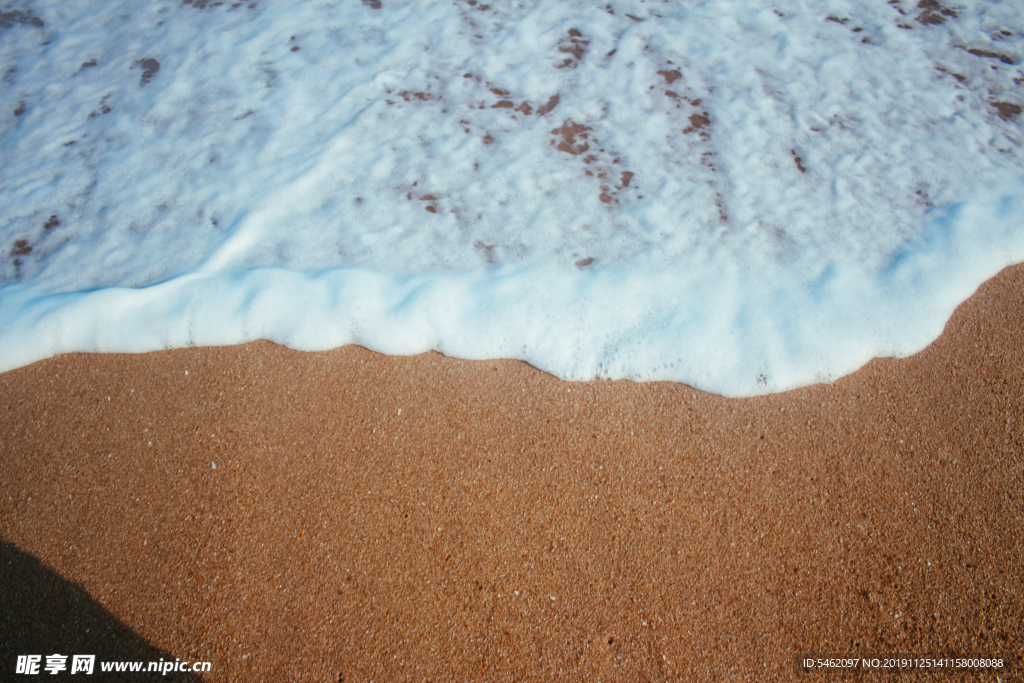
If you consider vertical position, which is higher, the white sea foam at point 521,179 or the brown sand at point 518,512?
the white sea foam at point 521,179

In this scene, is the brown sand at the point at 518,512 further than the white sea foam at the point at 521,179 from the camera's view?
No

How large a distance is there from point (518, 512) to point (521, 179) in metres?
1.91

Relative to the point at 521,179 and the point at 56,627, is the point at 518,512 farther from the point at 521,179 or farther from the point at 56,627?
the point at 521,179

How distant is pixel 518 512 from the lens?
1.90 m

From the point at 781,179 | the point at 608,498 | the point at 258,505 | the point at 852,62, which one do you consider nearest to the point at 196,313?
the point at 258,505

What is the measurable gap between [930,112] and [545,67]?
242cm

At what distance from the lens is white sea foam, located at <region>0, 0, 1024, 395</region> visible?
2.37 metres

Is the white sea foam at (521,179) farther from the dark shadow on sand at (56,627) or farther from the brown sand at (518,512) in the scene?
the dark shadow on sand at (56,627)

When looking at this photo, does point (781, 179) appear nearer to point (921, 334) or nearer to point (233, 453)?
point (921, 334)

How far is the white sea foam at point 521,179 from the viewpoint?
7.78 ft

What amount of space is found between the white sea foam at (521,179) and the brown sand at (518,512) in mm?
199

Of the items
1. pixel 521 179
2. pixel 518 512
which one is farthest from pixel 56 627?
pixel 521 179

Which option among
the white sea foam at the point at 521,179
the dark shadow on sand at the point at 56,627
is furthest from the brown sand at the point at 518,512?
the white sea foam at the point at 521,179

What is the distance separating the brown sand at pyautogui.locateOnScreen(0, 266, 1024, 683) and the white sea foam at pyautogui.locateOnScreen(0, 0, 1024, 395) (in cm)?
20
